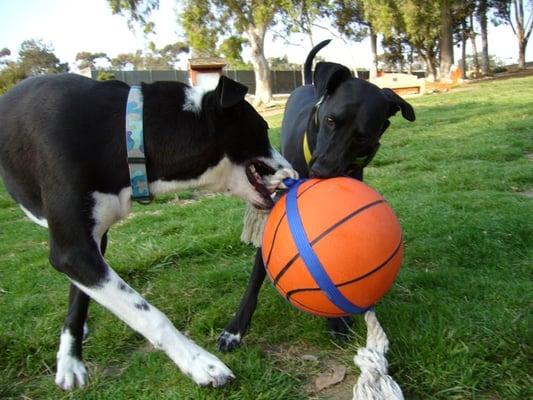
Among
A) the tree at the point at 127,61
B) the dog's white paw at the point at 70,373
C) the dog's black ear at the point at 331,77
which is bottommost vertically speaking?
the dog's white paw at the point at 70,373

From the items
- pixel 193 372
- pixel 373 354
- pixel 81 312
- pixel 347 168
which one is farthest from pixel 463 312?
pixel 81 312

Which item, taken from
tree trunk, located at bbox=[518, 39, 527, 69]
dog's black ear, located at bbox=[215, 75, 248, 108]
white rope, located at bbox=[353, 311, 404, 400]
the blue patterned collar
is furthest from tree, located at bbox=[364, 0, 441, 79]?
white rope, located at bbox=[353, 311, 404, 400]

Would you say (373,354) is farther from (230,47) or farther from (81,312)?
(230,47)

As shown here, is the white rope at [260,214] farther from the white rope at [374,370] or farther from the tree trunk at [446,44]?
the tree trunk at [446,44]

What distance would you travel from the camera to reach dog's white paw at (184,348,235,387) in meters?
2.35

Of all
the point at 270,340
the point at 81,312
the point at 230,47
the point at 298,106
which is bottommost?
the point at 270,340

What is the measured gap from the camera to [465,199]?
5.20 m

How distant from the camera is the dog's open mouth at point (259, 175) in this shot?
117 inches

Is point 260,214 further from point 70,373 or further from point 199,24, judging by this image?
point 199,24

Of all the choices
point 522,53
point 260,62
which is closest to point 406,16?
point 260,62

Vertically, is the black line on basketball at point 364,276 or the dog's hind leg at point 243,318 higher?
the black line on basketball at point 364,276

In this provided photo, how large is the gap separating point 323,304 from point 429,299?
38.0 inches

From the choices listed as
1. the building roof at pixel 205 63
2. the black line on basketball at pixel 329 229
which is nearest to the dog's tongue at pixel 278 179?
the black line on basketball at pixel 329 229

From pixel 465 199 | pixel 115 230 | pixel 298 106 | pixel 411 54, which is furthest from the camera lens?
pixel 411 54
